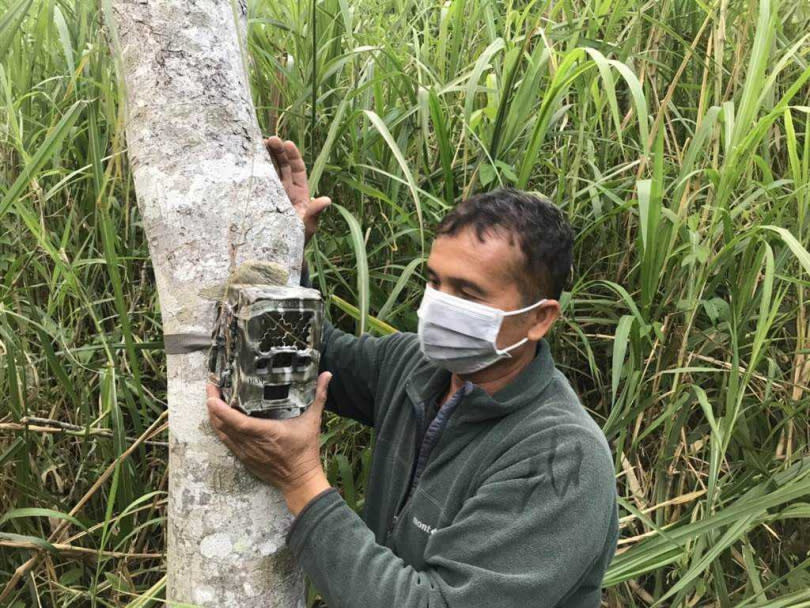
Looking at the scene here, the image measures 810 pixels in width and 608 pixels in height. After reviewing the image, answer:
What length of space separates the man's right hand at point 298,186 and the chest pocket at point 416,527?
1.99 ft

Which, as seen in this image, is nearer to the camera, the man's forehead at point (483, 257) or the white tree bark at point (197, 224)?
the white tree bark at point (197, 224)

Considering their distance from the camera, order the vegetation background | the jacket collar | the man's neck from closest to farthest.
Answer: the jacket collar → the man's neck → the vegetation background

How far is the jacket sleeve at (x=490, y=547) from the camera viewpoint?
1202 millimetres

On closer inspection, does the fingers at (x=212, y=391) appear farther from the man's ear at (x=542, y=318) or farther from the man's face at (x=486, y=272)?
the man's ear at (x=542, y=318)

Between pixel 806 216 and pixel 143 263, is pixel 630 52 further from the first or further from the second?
pixel 143 263

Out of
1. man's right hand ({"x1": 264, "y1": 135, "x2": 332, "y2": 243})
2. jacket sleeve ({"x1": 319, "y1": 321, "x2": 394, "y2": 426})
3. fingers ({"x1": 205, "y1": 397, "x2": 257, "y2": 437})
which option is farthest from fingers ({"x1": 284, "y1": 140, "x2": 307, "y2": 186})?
fingers ({"x1": 205, "y1": 397, "x2": 257, "y2": 437})

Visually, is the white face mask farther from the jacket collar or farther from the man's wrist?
the man's wrist

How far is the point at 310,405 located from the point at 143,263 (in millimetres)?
984

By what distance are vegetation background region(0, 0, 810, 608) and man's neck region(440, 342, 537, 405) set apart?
277 millimetres

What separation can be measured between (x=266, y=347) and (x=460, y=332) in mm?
454

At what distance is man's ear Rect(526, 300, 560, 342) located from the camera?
1461 mm

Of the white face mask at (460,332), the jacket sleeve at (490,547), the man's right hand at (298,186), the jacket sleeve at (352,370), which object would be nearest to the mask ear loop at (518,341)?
the white face mask at (460,332)

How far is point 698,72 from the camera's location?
2.31m

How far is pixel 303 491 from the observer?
1232 millimetres
